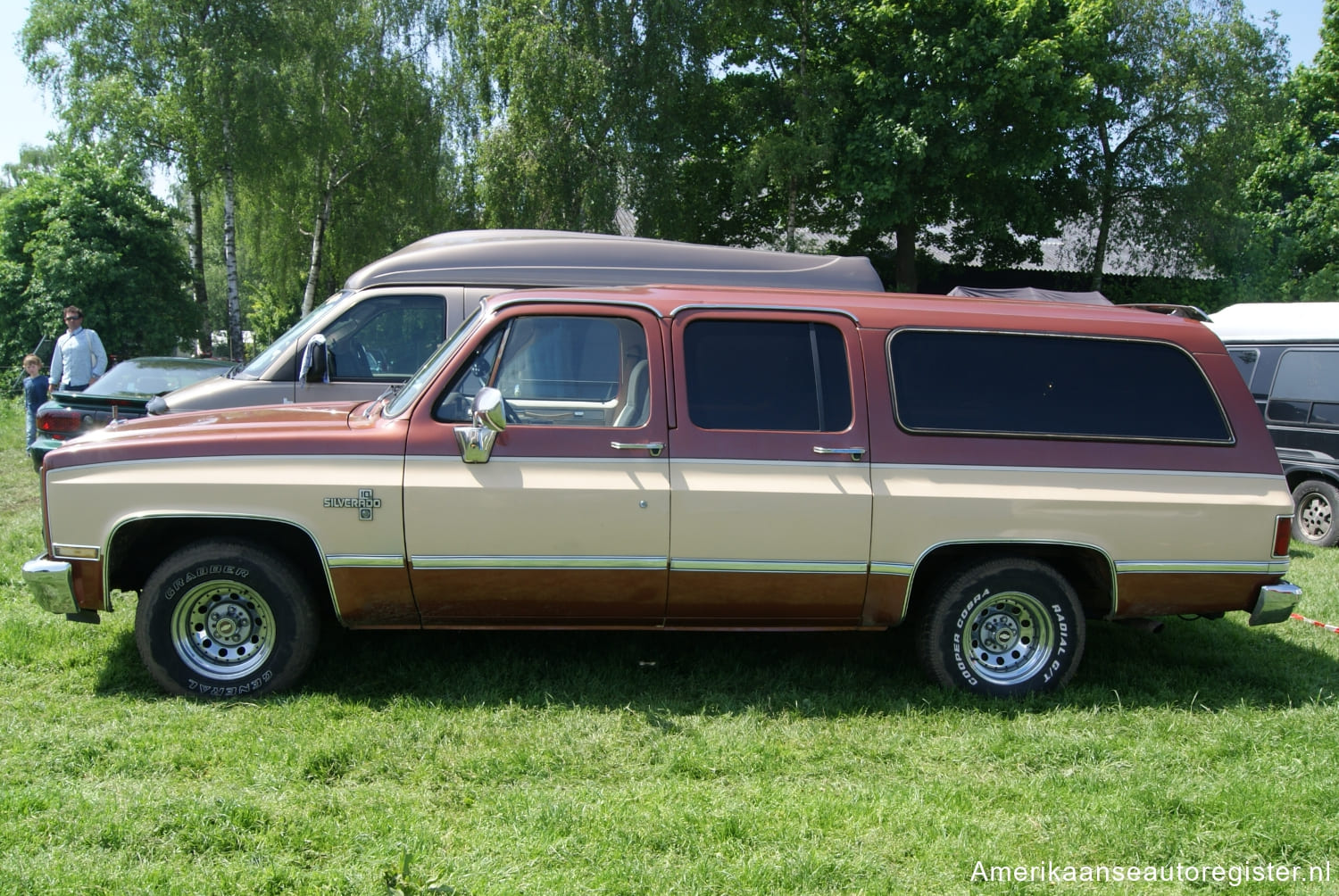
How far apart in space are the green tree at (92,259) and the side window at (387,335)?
67.5 feet

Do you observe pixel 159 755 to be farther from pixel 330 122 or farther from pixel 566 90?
pixel 330 122

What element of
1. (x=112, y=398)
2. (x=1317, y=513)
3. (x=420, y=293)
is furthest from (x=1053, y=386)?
(x=112, y=398)

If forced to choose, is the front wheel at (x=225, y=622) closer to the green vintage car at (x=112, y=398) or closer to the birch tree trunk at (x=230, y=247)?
the green vintage car at (x=112, y=398)

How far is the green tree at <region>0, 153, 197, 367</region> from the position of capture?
2483 cm

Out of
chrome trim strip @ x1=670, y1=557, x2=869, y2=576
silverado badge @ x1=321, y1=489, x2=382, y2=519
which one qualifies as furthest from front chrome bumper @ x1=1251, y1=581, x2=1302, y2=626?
silverado badge @ x1=321, y1=489, x2=382, y2=519

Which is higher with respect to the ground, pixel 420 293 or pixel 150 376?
pixel 420 293

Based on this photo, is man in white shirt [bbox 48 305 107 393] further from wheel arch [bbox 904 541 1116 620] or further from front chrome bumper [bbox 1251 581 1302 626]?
front chrome bumper [bbox 1251 581 1302 626]

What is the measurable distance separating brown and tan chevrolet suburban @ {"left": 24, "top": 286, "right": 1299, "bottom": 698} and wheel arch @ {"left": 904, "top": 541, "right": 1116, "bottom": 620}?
0.02 m

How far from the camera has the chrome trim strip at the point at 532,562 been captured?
483cm

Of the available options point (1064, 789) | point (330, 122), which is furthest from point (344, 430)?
point (330, 122)

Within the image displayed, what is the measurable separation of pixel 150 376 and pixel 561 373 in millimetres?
7590

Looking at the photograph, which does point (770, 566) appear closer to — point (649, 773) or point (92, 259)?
point (649, 773)

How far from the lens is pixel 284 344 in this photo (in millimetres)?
8094

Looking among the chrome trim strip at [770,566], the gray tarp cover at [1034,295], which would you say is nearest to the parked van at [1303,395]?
the gray tarp cover at [1034,295]
